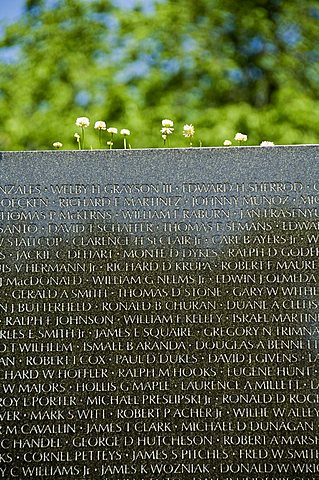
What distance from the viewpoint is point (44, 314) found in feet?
21.1

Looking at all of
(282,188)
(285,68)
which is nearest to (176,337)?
(282,188)

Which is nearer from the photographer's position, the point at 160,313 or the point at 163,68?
the point at 160,313

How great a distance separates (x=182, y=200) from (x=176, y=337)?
3.01ft

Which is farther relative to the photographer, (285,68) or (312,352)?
(285,68)

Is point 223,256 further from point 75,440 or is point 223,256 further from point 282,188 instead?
point 75,440

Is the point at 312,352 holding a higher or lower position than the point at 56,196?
lower

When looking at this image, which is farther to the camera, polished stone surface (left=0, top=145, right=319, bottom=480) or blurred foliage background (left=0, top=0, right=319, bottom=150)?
blurred foliage background (left=0, top=0, right=319, bottom=150)

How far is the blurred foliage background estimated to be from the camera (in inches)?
491

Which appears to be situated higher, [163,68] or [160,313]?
[163,68]

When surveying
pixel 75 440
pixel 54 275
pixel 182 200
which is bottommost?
pixel 75 440

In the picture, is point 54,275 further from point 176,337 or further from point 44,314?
point 176,337

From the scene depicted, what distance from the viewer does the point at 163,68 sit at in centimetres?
1339

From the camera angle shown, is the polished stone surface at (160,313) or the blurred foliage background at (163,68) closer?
the polished stone surface at (160,313)

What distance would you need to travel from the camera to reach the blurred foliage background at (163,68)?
491 inches
